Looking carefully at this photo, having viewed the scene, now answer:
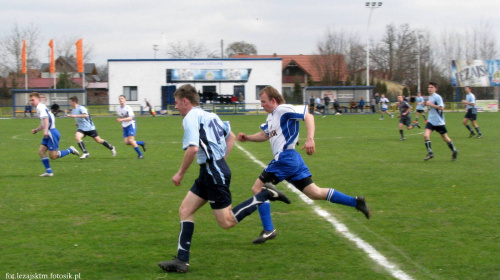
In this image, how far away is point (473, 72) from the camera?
2185 inches

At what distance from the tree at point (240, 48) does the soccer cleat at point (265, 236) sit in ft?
302

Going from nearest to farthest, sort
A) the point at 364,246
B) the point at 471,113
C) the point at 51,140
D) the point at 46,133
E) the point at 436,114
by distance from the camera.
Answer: the point at 364,246 → the point at 46,133 → the point at 51,140 → the point at 436,114 → the point at 471,113

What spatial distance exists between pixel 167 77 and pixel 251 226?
48262 mm

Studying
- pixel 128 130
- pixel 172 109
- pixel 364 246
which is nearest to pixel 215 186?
pixel 364 246

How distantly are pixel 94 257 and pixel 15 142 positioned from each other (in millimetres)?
16666

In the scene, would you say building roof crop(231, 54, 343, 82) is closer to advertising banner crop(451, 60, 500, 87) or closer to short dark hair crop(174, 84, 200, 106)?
advertising banner crop(451, 60, 500, 87)

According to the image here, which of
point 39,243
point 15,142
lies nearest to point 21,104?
point 15,142

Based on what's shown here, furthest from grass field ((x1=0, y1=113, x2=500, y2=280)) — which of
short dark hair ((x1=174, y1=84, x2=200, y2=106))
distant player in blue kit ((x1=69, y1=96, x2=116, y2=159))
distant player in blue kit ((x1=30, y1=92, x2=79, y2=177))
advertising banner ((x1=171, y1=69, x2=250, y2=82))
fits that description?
advertising banner ((x1=171, y1=69, x2=250, y2=82))

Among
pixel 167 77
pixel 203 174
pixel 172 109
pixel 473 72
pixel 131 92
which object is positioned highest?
pixel 473 72

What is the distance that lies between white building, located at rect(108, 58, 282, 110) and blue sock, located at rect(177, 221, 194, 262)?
157ft

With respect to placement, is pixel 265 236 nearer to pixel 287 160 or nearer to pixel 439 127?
pixel 287 160

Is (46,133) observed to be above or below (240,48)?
below

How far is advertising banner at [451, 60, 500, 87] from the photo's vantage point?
55.3m

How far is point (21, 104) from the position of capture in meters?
48.5
